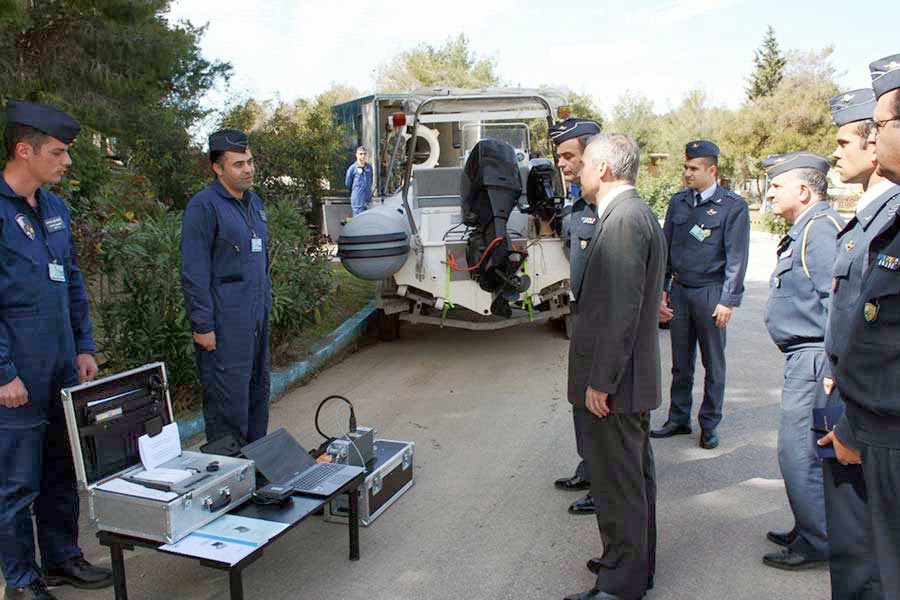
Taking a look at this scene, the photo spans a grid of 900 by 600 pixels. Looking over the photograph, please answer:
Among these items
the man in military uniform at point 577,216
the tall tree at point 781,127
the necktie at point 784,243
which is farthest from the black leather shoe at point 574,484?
the tall tree at point 781,127

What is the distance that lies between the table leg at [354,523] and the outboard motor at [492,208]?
9.69 ft

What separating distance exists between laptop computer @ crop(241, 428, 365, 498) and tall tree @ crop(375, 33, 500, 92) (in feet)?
125

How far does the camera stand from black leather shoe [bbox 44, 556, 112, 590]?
307 cm

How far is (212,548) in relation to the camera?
2.63 m

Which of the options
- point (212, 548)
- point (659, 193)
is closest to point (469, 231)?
point (212, 548)

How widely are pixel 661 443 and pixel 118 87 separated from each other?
9.42 m

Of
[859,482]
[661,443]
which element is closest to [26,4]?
[661,443]

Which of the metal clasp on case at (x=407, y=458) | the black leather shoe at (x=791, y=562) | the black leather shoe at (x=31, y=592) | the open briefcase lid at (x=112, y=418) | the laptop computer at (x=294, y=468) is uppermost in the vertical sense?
the open briefcase lid at (x=112, y=418)

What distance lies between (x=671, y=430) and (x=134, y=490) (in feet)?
11.6

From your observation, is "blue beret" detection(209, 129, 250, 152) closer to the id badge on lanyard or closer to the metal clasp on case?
the id badge on lanyard

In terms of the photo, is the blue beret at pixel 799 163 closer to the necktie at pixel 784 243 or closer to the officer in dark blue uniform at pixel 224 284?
the necktie at pixel 784 243

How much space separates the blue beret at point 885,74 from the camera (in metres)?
1.96

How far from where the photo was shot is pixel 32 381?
291cm

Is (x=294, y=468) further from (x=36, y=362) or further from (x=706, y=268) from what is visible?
(x=706, y=268)
